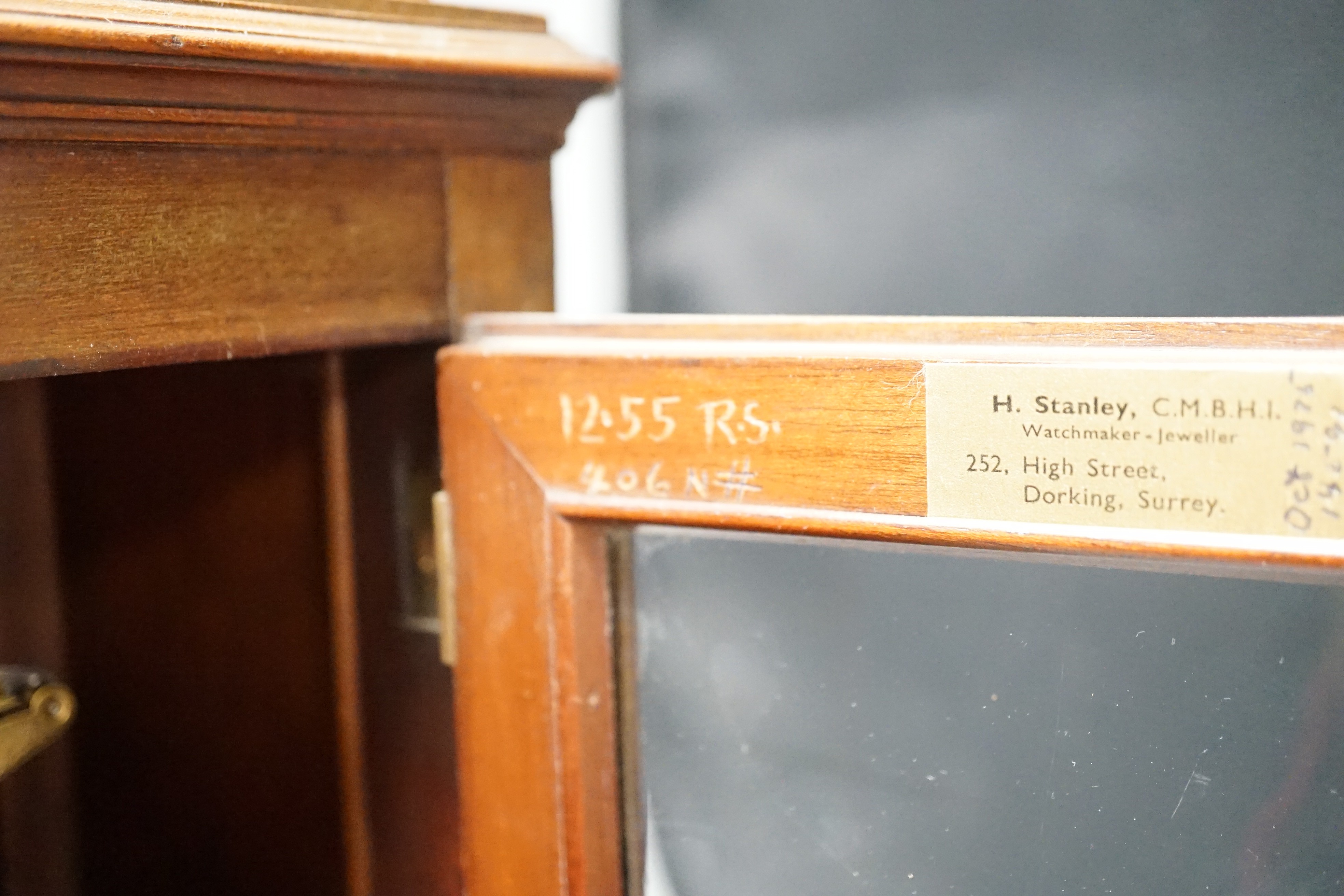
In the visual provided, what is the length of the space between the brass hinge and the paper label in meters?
0.29

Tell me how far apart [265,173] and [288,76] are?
55 mm

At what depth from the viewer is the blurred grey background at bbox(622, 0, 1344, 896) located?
0.53 meters

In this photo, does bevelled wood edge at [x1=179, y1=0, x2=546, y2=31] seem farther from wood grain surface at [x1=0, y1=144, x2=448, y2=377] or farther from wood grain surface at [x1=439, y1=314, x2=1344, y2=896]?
wood grain surface at [x1=439, y1=314, x2=1344, y2=896]

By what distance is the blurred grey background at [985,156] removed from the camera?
693 mm

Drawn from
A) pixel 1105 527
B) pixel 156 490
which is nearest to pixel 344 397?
pixel 156 490

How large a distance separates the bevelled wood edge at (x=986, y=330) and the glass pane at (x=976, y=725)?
11 cm

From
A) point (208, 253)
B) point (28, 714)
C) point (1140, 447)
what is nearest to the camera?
point (1140, 447)

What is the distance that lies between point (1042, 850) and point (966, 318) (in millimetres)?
270

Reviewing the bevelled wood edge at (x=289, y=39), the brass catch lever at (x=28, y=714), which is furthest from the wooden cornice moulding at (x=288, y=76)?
the brass catch lever at (x=28, y=714)

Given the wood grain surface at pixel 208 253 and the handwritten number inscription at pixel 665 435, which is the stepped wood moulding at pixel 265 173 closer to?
the wood grain surface at pixel 208 253

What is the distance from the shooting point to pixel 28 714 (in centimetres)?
72

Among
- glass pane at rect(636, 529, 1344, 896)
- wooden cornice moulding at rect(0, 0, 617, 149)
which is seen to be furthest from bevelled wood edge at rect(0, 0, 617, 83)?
glass pane at rect(636, 529, 1344, 896)

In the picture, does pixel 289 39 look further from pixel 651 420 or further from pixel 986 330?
pixel 986 330

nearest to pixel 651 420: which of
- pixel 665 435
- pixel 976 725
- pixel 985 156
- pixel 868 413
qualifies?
pixel 665 435
